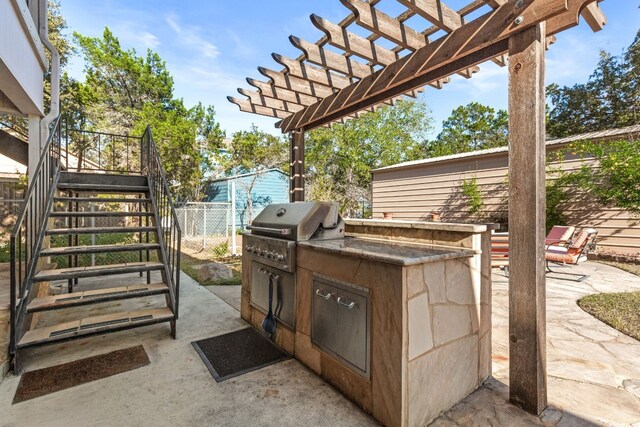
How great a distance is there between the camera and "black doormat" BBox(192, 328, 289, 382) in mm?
2377

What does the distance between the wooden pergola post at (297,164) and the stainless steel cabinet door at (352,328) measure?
232 centimetres

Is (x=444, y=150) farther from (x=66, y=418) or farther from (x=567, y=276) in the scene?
(x=66, y=418)

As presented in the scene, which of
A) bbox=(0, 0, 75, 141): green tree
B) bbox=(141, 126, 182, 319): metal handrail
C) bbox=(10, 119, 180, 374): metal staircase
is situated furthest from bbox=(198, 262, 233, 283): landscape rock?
bbox=(0, 0, 75, 141): green tree

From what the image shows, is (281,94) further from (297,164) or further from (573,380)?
(573,380)

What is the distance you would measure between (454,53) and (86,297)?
379cm

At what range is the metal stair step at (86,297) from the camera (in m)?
2.60

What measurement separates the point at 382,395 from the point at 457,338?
621 millimetres

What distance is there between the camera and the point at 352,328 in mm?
1943

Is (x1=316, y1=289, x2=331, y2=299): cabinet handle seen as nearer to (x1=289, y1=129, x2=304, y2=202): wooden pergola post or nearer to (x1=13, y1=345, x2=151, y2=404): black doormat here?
(x1=13, y1=345, x2=151, y2=404): black doormat

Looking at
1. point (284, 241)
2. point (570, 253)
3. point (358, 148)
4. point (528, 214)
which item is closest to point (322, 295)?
point (284, 241)

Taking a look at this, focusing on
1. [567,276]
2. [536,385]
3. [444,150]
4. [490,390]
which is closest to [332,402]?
[490,390]

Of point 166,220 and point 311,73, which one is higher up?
point 311,73

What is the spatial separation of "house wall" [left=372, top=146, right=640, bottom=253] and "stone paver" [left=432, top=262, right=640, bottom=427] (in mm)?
4729

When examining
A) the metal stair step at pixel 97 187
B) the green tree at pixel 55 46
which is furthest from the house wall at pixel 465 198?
the green tree at pixel 55 46
